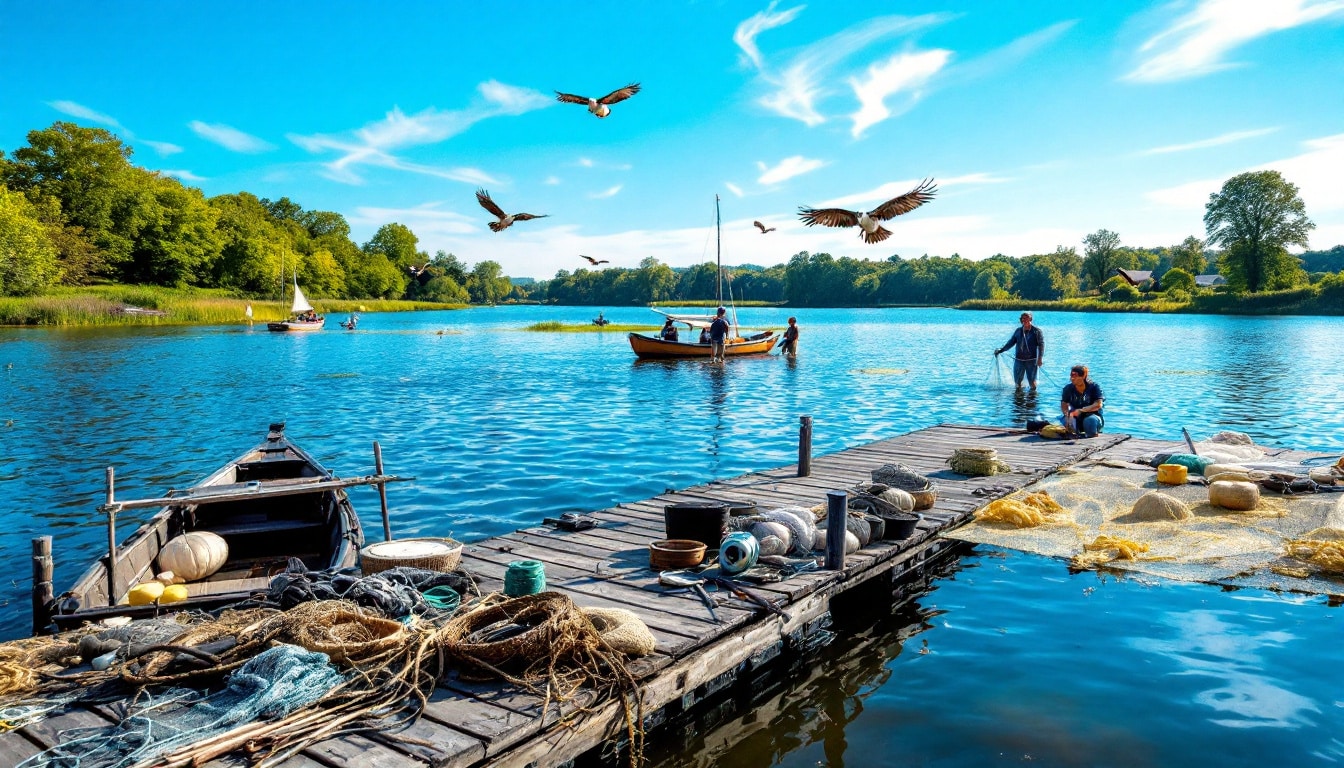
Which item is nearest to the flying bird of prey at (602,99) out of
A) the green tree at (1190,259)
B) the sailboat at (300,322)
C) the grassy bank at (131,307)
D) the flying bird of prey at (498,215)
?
the flying bird of prey at (498,215)

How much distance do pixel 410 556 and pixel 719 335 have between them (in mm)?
27743

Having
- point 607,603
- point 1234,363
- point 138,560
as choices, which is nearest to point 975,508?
point 607,603

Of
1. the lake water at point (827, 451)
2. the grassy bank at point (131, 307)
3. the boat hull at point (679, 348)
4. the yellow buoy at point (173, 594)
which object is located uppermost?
the grassy bank at point (131, 307)

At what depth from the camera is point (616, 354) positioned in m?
41.6

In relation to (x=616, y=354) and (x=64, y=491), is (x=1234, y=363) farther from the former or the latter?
(x=64, y=491)

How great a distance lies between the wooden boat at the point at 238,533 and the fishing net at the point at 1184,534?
6.83 m

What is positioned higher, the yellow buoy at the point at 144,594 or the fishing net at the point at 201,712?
the fishing net at the point at 201,712

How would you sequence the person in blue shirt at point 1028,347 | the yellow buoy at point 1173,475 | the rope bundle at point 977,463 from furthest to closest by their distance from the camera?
the person in blue shirt at point 1028,347
the rope bundle at point 977,463
the yellow buoy at point 1173,475

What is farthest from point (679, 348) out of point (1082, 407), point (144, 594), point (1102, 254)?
point (1102, 254)

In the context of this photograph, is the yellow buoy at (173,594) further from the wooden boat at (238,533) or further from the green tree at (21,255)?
the green tree at (21,255)

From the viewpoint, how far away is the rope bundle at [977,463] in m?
11.6

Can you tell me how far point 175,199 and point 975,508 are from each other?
100706 millimetres

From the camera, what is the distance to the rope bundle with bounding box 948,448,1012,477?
11.6 metres

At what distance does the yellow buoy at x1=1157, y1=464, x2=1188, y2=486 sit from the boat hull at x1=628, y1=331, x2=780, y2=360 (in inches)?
992
